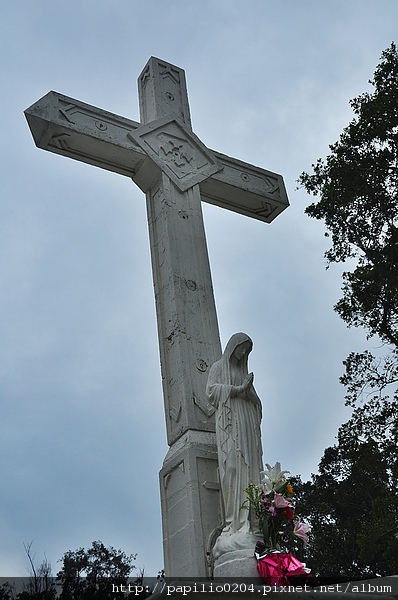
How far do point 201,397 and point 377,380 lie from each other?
5813 millimetres

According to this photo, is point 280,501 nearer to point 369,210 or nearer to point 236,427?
point 236,427

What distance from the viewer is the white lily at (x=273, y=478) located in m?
5.22

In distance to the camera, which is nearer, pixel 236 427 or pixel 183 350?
pixel 236 427

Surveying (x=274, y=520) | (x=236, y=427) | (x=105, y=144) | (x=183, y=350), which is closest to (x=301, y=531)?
(x=274, y=520)

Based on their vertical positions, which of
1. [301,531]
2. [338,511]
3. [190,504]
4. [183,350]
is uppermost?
[338,511]

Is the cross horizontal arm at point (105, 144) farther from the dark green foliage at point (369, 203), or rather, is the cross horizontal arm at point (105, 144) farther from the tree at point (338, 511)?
the tree at point (338, 511)

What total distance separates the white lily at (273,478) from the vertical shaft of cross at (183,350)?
680 millimetres

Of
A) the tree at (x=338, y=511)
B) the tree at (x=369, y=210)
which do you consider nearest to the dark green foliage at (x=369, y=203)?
the tree at (x=369, y=210)

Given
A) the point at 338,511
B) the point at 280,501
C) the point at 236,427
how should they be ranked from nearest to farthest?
the point at 280,501, the point at 236,427, the point at 338,511

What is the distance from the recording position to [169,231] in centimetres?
729

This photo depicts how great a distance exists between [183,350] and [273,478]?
167cm

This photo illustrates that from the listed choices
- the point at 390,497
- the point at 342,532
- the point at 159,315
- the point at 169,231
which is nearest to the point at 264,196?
the point at 169,231

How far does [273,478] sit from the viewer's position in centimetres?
527

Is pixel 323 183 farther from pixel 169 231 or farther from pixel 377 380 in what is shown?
pixel 169 231
